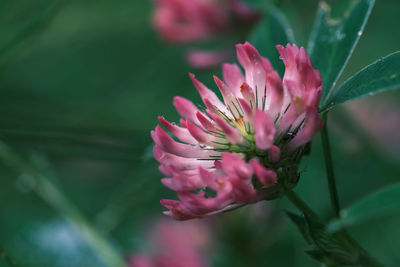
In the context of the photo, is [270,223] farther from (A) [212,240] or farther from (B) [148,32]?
(B) [148,32]

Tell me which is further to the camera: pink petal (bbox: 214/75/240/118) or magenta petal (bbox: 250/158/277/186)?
pink petal (bbox: 214/75/240/118)

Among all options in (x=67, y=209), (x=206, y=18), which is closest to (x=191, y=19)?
(x=206, y=18)

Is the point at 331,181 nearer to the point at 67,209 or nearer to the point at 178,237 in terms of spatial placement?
the point at 67,209

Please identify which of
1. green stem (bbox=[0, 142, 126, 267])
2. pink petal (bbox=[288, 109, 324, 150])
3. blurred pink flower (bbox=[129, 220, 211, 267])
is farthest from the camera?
blurred pink flower (bbox=[129, 220, 211, 267])

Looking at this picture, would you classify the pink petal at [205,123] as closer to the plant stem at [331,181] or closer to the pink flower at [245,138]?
the pink flower at [245,138]

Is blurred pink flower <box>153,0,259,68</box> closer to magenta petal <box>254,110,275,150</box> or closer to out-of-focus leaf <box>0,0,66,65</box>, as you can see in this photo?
out-of-focus leaf <box>0,0,66,65</box>

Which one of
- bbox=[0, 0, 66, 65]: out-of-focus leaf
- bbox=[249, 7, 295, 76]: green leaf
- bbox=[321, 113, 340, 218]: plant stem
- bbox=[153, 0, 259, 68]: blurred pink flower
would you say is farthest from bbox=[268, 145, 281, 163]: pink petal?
bbox=[153, 0, 259, 68]: blurred pink flower
